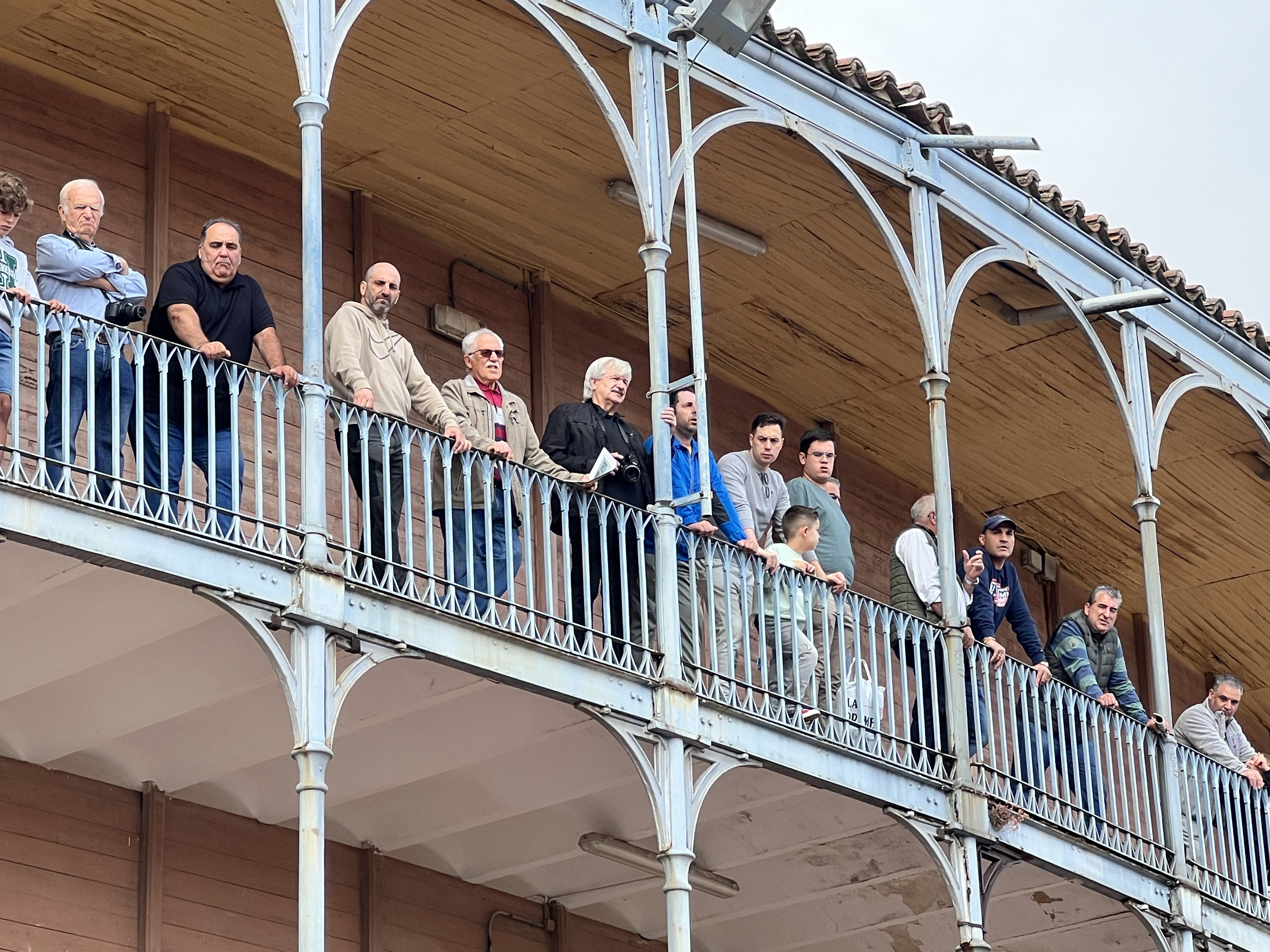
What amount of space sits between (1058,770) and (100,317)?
25.3 feet

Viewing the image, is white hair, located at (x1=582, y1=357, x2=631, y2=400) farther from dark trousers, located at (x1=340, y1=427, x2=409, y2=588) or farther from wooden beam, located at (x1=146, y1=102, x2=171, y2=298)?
wooden beam, located at (x1=146, y1=102, x2=171, y2=298)

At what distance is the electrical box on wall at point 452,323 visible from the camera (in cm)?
1543

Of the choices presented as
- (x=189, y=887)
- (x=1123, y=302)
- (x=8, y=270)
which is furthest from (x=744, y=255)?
(x=8, y=270)

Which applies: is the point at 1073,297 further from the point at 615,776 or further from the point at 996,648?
the point at 615,776

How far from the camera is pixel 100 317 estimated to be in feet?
36.2

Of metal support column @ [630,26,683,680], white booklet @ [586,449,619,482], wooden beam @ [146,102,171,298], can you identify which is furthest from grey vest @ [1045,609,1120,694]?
wooden beam @ [146,102,171,298]

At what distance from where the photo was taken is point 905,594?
47.6ft

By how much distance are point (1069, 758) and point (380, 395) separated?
585cm

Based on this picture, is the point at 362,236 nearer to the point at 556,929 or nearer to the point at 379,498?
the point at 379,498

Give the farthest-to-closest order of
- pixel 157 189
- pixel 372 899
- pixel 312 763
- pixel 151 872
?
pixel 372 899 → pixel 157 189 → pixel 151 872 → pixel 312 763

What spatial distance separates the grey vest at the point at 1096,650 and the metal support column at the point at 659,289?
4.02m

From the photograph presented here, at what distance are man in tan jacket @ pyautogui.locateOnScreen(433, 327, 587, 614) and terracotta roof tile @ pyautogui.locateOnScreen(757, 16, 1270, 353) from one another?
267cm

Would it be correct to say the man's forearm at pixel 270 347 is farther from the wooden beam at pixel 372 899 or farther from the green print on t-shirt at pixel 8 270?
the wooden beam at pixel 372 899

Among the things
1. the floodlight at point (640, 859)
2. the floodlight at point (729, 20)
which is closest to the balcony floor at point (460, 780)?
the floodlight at point (640, 859)
